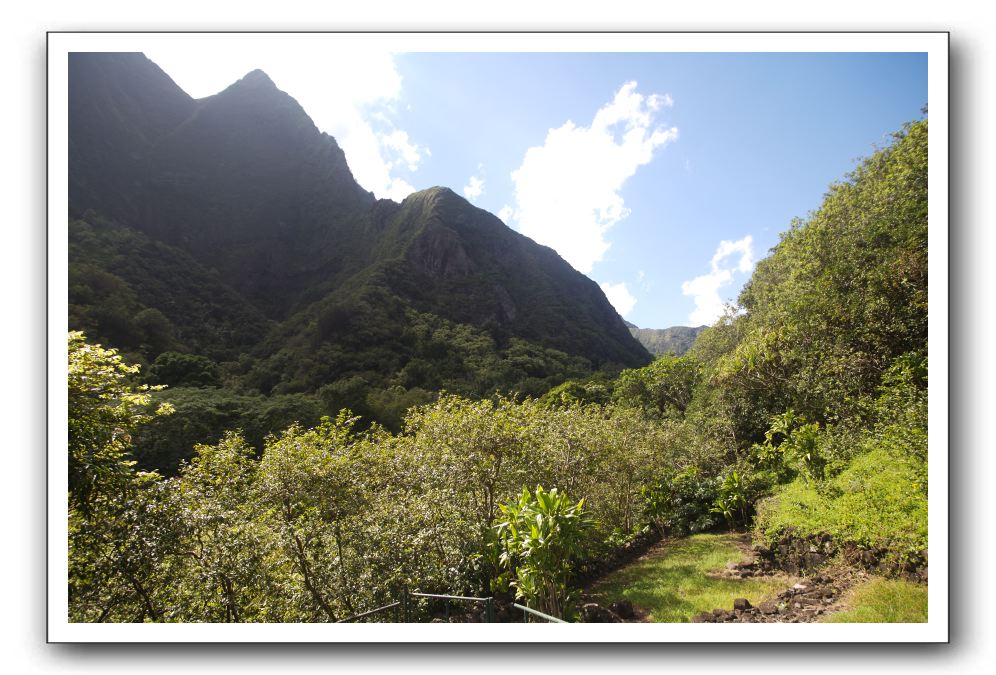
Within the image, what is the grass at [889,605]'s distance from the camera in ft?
11.8

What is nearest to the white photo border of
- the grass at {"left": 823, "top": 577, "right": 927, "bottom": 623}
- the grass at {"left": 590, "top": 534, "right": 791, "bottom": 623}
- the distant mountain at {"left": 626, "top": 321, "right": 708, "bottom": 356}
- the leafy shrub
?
the grass at {"left": 823, "top": 577, "right": 927, "bottom": 623}

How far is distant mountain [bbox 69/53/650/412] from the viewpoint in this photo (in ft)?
88.0

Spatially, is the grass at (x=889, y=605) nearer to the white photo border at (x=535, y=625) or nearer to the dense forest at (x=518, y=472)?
the white photo border at (x=535, y=625)

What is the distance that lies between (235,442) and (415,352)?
42.2 metres

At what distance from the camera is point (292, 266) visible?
6203 cm

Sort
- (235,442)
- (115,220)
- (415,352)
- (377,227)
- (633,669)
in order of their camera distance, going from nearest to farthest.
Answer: (633,669), (235,442), (115,220), (415,352), (377,227)

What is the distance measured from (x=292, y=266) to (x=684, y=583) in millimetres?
65877

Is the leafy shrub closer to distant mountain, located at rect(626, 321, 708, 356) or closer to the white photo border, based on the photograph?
the white photo border

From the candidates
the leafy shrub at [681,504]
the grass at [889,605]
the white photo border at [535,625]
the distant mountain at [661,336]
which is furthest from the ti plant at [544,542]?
the distant mountain at [661,336]

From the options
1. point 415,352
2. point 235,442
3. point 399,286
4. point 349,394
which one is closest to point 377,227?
point 399,286

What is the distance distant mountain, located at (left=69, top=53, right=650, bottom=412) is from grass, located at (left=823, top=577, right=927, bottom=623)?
7.43 m

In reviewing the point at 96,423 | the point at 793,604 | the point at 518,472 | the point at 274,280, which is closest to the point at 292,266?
the point at 274,280
